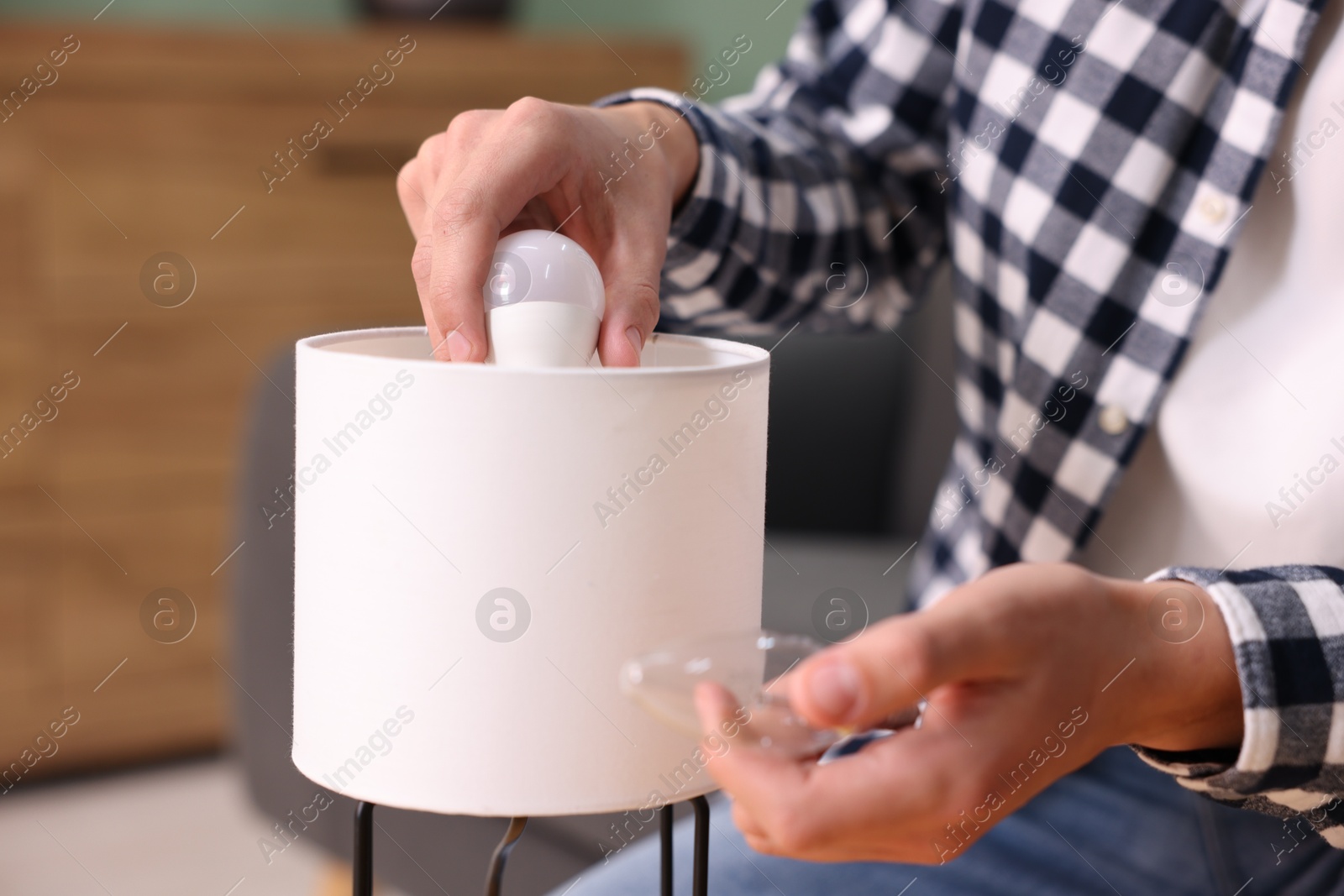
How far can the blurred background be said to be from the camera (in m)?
1.50

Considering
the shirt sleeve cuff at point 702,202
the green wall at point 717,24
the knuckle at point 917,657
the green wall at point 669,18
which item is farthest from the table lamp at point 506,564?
the green wall at point 717,24

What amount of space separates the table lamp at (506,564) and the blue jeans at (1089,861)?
0.25 metres

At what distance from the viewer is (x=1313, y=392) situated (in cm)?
65

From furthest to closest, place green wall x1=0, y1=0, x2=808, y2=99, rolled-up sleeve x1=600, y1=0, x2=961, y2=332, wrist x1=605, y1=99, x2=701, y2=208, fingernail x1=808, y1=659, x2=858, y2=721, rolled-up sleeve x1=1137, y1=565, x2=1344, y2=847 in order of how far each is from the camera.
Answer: green wall x1=0, y1=0, x2=808, y2=99
rolled-up sleeve x1=600, y1=0, x2=961, y2=332
wrist x1=605, y1=99, x2=701, y2=208
rolled-up sleeve x1=1137, y1=565, x2=1344, y2=847
fingernail x1=808, y1=659, x2=858, y2=721

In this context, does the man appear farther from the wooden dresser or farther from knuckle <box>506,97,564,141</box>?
the wooden dresser

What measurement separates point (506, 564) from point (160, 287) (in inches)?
56.0

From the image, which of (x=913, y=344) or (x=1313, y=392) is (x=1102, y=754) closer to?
(x=1313, y=392)

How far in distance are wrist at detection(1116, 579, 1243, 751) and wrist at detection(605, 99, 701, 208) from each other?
0.96 ft

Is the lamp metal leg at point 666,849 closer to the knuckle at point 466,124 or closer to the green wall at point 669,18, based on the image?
the knuckle at point 466,124

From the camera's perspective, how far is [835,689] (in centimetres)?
36

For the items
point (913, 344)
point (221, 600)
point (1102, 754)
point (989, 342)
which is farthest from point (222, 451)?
point (1102, 754)

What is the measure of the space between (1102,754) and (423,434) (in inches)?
19.3

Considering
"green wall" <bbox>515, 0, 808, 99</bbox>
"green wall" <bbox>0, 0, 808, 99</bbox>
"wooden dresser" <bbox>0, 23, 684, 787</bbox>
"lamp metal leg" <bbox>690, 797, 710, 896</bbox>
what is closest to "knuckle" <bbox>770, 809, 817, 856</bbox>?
"lamp metal leg" <bbox>690, 797, 710, 896</bbox>

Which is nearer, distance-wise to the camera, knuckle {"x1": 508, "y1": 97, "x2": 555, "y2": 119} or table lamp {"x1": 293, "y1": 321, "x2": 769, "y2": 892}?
table lamp {"x1": 293, "y1": 321, "x2": 769, "y2": 892}
